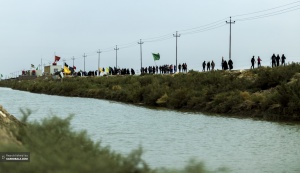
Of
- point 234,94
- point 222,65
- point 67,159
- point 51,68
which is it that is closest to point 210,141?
point 67,159

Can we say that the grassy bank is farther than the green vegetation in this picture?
Yes

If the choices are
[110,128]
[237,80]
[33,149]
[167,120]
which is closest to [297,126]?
[167,120]

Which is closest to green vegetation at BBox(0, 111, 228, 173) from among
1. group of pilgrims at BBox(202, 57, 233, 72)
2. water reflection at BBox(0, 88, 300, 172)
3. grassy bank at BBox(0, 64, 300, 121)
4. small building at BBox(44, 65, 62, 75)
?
water reflection at BBox(0, 88, 300, 172)

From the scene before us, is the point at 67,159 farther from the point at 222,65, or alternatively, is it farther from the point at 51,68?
the point at 51,68

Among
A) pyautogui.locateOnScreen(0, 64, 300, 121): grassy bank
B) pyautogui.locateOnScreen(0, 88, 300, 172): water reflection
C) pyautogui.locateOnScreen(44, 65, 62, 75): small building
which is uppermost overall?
pyautogui.locateOnScreen(44, 65, 62, 75): small building

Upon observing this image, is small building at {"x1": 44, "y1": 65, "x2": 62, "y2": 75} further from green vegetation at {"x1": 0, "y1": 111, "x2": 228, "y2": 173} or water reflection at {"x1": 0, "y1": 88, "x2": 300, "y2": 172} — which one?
green vegetation at {"x1": 0, "y1": 111, "x2": 228, "y2": 173}

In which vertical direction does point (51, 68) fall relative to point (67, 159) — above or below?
above

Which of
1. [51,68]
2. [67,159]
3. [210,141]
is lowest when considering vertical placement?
[210,141]

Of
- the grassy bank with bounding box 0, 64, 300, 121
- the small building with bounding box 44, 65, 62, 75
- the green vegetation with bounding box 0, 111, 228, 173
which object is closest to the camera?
the green vegetation with bounding box 0, 111, 228, 173

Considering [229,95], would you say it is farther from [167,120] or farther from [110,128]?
[110,128]

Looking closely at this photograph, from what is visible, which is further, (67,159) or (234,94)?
(234,94)

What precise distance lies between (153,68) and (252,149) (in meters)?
63.2

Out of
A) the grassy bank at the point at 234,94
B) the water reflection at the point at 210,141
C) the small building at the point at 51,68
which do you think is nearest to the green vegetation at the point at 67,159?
the water reflection at the point at 210,141

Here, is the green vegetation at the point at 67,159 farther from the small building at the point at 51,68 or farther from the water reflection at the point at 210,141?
the small building at the point at 51,68
